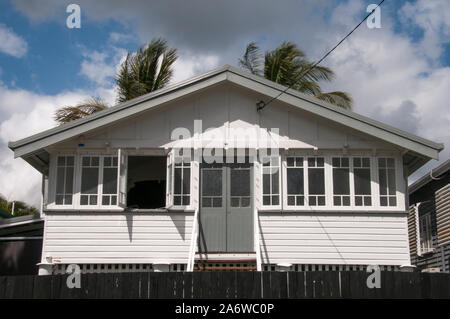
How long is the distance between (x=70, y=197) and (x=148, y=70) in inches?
438

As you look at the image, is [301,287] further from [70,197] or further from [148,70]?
[148,70]

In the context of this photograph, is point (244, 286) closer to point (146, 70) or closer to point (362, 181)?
point (362, 181)

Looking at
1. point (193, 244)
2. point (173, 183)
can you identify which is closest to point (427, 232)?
point (173, 183)

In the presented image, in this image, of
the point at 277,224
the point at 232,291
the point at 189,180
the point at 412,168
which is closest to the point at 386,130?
the point at 412,168

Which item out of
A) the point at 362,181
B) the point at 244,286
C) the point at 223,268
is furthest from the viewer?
the point at 362,181

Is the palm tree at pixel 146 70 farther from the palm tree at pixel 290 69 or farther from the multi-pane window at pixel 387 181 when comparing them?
the multi-pane window at pixel 387 181

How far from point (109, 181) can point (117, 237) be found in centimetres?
128

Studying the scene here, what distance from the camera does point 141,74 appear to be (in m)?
24.1

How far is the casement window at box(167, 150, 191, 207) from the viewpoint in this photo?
1372 centimetres

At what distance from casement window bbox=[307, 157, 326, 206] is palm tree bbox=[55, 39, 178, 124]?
37.2ft

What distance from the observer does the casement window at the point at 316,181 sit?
1373cm

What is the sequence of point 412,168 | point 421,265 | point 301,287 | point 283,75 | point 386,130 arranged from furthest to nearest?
point 283,75 → point 421,265 → point 412,168 → point 386,130 → point 301,287

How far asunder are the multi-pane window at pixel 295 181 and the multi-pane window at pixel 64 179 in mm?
4900
